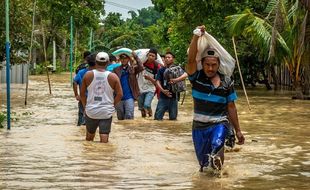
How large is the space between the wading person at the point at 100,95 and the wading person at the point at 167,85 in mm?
4241

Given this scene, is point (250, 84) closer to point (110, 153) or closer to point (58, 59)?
point (110, 153)

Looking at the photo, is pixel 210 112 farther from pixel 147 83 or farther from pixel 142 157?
pixel 147 83

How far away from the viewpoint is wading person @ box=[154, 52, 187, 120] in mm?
14508

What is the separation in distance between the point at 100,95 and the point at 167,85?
4.52 m

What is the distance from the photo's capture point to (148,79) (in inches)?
610

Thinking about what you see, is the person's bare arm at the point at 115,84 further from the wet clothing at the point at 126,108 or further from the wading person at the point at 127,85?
the wet clothing at the point at 126,108

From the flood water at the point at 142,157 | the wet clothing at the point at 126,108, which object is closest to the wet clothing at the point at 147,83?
the flood water at the point at 142,157

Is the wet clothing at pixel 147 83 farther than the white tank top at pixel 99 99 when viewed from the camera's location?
Yes

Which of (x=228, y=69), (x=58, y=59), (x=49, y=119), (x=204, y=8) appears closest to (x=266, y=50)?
(x=204, y=8)

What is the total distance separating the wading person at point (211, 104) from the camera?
7.64 m

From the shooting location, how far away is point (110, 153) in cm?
979

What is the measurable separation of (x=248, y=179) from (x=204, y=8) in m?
21.6

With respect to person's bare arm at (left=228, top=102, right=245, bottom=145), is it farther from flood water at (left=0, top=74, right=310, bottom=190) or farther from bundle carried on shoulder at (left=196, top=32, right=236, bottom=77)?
flood water at (left=0, top=74, right=310, bottom=190)

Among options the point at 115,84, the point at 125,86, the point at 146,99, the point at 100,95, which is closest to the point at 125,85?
the point at 125,86
